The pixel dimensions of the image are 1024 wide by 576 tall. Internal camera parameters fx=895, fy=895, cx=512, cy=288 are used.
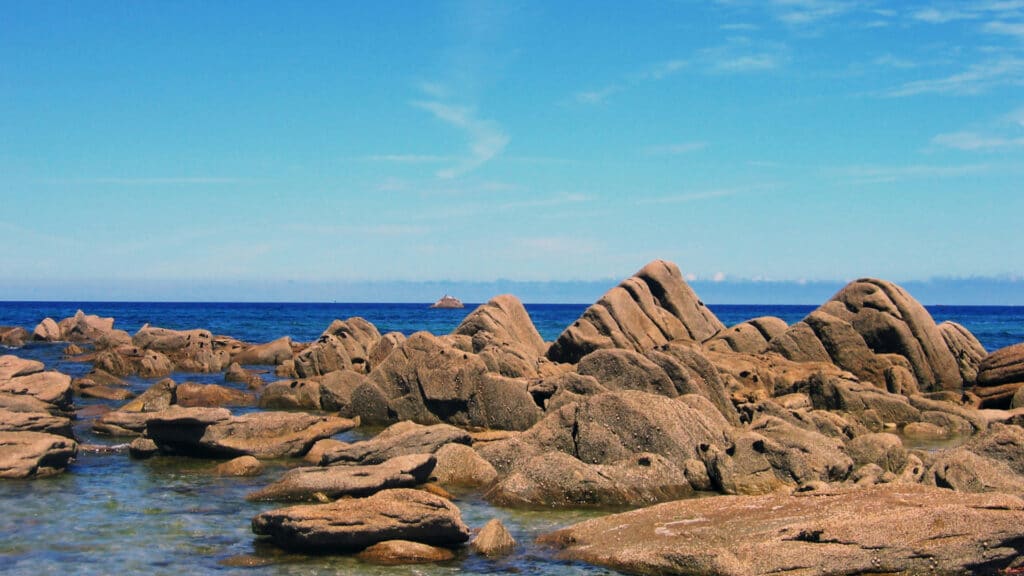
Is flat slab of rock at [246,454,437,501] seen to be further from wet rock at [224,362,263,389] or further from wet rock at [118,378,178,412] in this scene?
wet rock at [224,362,263,389]

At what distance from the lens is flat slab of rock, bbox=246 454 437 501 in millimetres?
15328

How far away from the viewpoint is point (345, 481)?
15414 mm

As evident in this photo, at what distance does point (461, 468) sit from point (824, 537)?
8.22 m

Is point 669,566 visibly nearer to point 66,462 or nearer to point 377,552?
point 377,552

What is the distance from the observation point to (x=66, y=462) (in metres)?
19.0

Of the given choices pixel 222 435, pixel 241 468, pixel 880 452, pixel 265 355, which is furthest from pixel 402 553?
pixel 265 355

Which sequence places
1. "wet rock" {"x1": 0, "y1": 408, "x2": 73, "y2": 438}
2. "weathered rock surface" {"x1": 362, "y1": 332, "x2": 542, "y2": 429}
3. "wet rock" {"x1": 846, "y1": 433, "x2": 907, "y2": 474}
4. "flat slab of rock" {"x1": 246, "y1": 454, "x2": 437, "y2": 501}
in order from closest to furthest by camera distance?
1. "flat slab of rock" {"x1": 246, "y1": 454, "x2": 437, "y2": 501}
2. "wet rock" {"x1": 846, "y1": 433, "x2": 907, "y2": 474}
3. "wet rock" {"x1": 0, "y1": 408, "x2": 73, "y2": 438}
4. "weathered rock surface" {"x1": 362, "y1": 332, "x2": 542, "y2": 429}

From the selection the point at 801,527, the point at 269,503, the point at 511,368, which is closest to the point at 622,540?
the point at 801,527

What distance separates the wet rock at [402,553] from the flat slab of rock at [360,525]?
16 cm

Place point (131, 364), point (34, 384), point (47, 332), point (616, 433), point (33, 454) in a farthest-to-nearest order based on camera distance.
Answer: point (47, 332)
point (131, 364)
point (34, 384)
point (616, 433)
point (33, 454)

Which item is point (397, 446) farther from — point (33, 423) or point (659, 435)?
point (33, 423)

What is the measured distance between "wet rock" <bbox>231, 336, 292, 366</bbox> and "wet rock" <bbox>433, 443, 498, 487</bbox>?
114 ft

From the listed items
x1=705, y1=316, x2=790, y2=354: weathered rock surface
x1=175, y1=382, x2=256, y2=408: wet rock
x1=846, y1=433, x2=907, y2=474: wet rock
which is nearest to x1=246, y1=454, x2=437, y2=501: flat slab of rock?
x1=846, y1=433, x2=907, y2=474: wet rock

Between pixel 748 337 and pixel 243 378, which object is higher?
pixel 748 337
